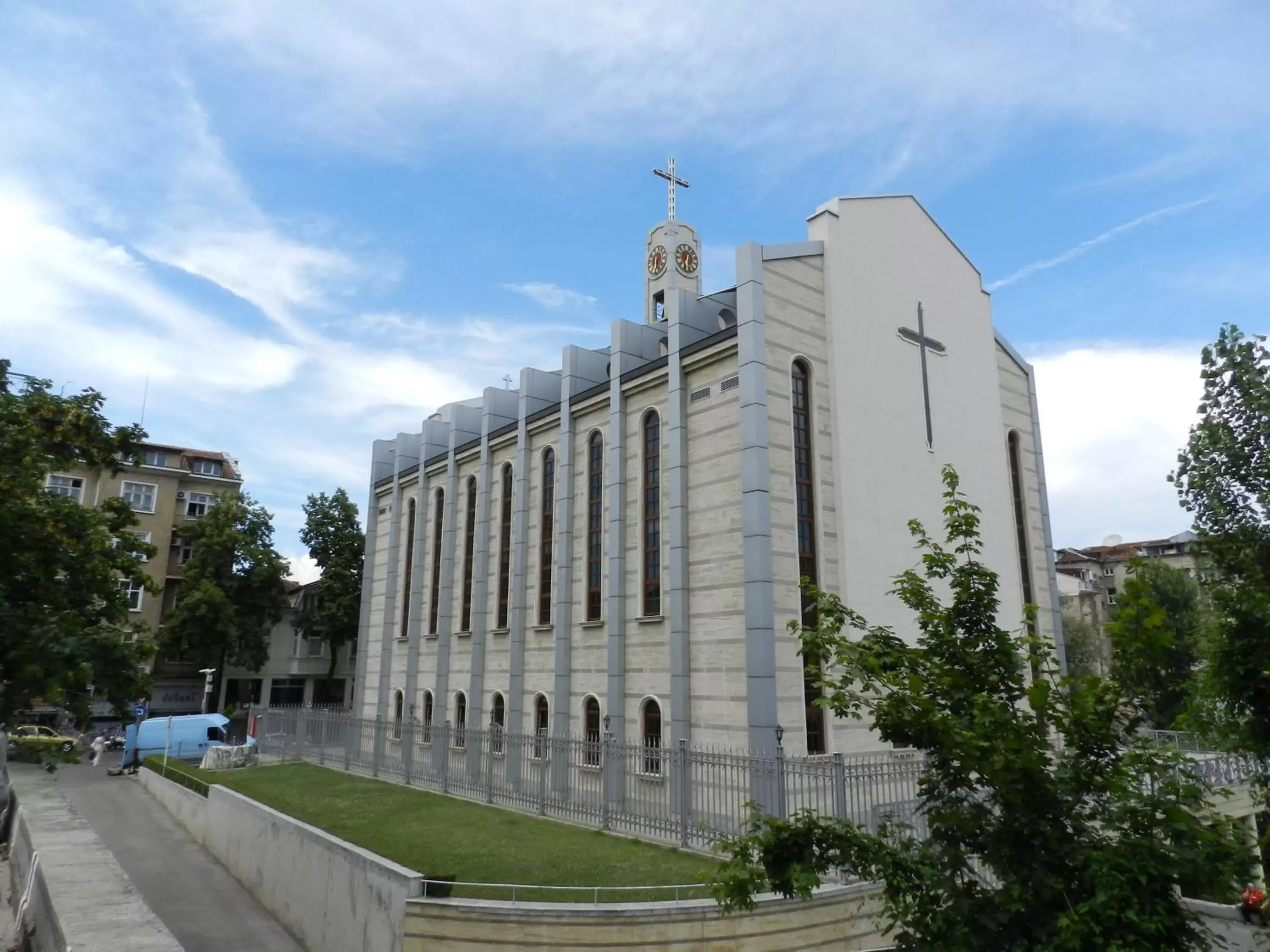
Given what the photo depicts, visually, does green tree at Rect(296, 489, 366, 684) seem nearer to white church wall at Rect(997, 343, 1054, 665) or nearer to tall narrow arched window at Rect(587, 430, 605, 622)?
tall narrow arched window at Rect(587, 430, 605, 622)

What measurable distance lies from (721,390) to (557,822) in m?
11.0

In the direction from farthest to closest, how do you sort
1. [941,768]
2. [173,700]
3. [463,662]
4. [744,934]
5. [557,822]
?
[173,700]
[463,662]
[557,822]
[744,934]
[941,768]

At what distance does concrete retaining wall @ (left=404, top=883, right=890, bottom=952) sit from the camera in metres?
11.1

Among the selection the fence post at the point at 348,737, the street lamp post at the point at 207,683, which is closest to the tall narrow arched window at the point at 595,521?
the fence post at the point at 348,737

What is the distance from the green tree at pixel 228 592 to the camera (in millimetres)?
42844

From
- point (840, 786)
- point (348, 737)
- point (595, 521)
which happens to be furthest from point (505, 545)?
point (840, 786)

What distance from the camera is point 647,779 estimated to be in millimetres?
18859

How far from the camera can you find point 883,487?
69.8 ft

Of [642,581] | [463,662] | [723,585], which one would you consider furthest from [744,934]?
[463,662]

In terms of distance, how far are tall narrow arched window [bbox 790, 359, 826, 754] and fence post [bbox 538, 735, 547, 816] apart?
607 cm

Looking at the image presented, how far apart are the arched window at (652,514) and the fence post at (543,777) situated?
4.38 m

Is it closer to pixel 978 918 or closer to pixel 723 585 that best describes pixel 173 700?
pixel 723 585

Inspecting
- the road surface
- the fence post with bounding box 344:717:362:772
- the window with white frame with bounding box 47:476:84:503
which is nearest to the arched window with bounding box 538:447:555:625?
the fence post with bounding box 344:717:362:772

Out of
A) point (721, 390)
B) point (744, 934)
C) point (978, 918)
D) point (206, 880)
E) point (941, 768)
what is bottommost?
point (206, 880)
